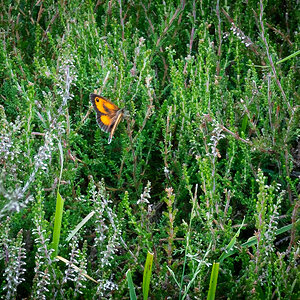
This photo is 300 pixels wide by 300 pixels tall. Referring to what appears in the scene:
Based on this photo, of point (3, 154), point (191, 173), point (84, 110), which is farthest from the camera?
point (84, 110)

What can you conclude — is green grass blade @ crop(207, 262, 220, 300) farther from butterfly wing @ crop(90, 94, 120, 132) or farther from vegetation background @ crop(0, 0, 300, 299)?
butterfly wing @ crop(90, 94, 120, 132)

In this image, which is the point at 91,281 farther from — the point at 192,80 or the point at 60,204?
the point at 192,80

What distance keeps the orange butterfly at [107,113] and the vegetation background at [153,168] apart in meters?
0.11

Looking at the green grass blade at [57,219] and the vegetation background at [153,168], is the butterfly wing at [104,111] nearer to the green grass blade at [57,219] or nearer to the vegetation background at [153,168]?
the vegetation background at [153,168]

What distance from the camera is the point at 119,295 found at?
1975 mm

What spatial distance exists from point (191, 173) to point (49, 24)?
6.29 ft

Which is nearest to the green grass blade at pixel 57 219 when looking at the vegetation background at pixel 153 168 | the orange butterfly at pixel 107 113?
the vegetation background at pixel 153 168

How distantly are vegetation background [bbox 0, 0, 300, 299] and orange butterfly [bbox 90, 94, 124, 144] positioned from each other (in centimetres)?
11

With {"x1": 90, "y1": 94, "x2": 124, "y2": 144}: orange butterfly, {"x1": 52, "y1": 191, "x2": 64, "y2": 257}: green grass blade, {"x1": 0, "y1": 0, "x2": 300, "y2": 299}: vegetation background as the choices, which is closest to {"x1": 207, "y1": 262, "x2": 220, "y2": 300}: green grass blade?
{"x1": 0, "y1": 0, "x2": 300, "y2": 299}: vegetation background

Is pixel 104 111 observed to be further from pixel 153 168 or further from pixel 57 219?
pixel 57 219

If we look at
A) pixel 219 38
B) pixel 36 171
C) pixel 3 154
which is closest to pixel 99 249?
pixel 36 171

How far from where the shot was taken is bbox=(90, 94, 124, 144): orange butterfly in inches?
94.0

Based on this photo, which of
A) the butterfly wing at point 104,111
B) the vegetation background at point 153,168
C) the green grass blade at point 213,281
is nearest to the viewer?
the green grass blade at point 213,281

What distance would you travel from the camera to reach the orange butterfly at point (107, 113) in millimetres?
2387
